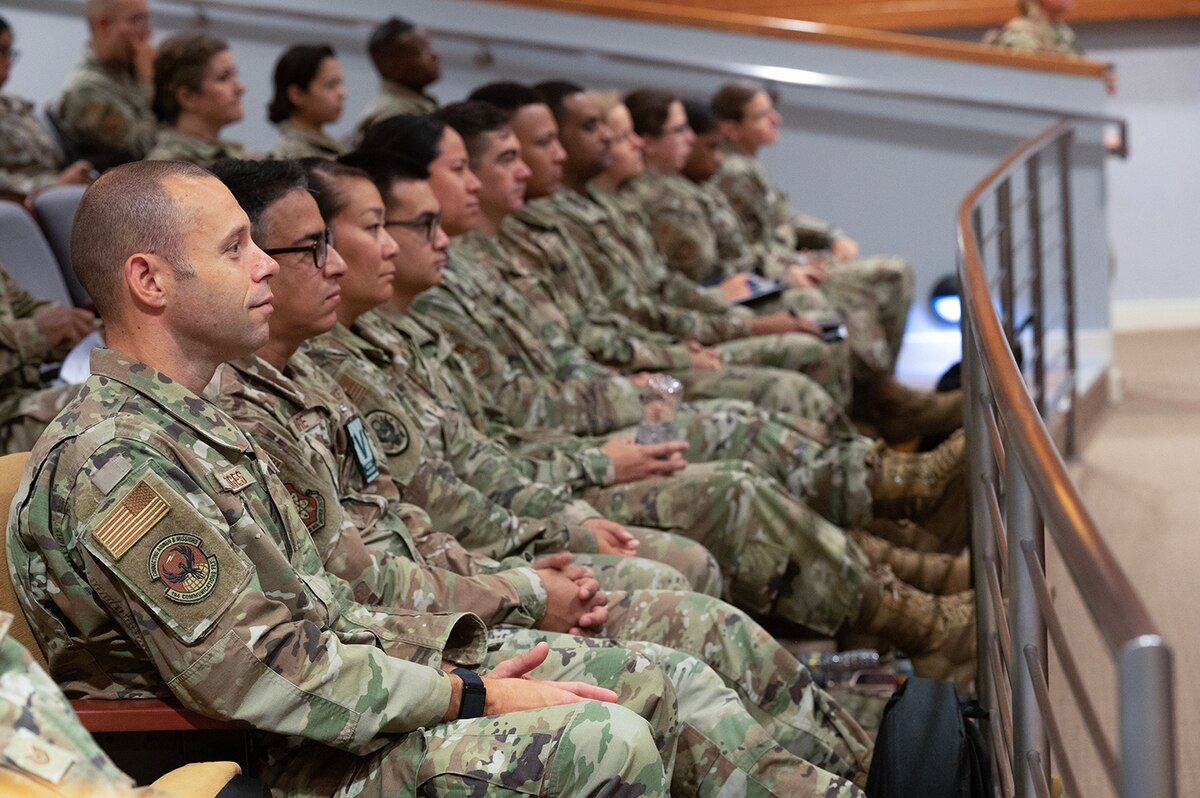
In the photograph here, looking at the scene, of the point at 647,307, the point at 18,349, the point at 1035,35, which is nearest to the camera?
the point at 18,349

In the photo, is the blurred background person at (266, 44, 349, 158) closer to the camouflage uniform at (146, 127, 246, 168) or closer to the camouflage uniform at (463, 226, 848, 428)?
the camouflage uniform at (146, 127, 246, 168)

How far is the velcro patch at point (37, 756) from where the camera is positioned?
102 centimetres

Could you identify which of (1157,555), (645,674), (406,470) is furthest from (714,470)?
(1157,555)

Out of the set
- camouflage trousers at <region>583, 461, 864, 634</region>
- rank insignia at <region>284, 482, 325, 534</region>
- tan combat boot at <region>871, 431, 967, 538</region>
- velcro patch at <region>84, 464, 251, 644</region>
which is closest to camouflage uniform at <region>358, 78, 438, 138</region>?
tan combat boot at <region>871, 431, 967, 538</region>

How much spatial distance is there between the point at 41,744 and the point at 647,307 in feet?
9.56

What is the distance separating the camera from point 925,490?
2.99 m

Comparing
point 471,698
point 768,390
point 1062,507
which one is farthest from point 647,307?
point 1062,507

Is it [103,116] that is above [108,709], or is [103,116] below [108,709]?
above

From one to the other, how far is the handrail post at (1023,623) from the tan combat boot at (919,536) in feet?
5.19

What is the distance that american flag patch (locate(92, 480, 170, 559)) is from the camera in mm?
1350

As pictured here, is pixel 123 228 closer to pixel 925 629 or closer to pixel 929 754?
pixel 929 754

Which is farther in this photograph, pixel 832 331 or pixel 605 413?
pixel 832 331

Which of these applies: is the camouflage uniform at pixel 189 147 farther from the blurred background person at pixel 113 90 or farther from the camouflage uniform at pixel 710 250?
the camouflage uniform at pixel 710 250

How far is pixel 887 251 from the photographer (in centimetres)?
569
